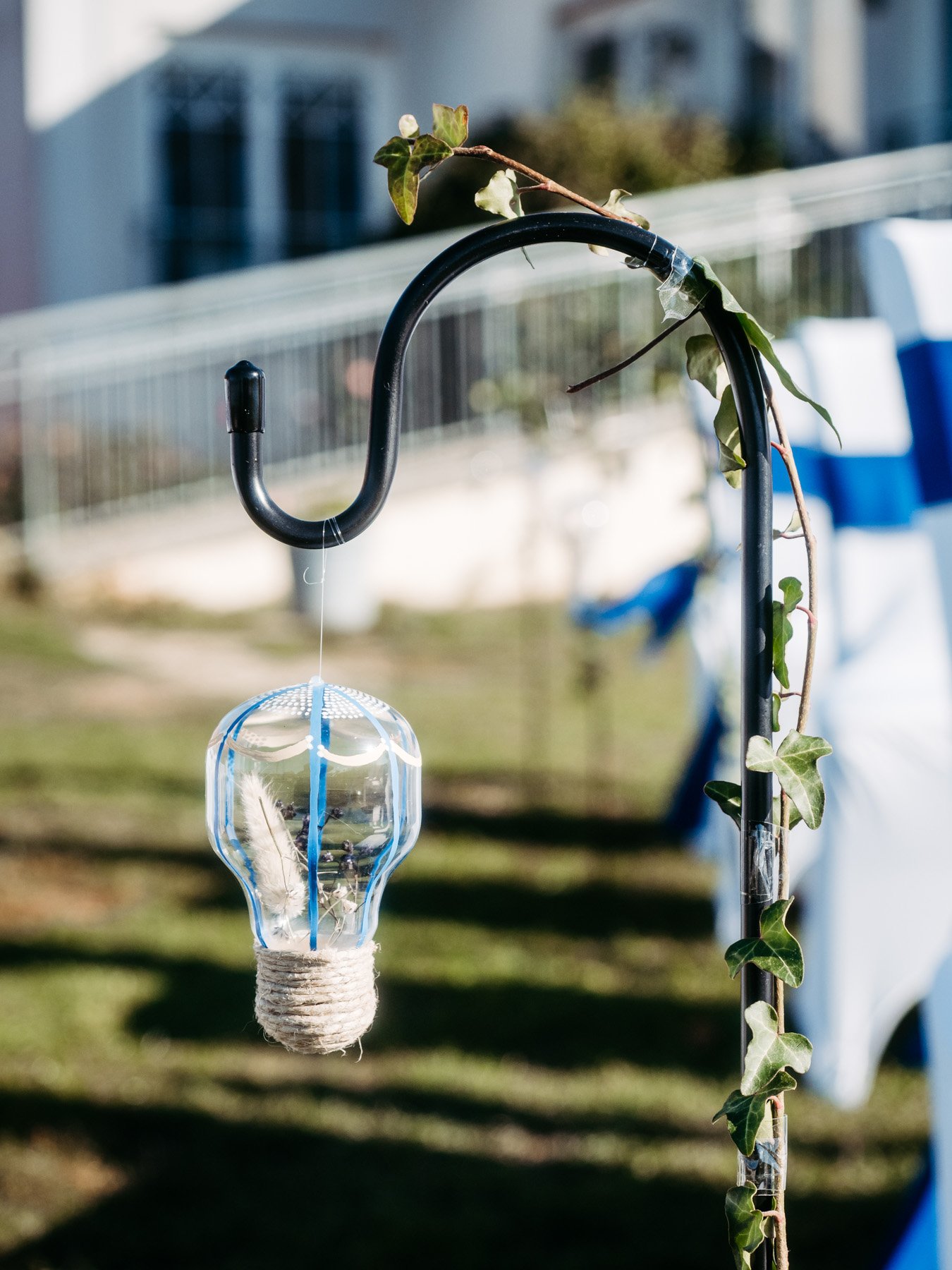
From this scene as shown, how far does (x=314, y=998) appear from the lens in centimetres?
91

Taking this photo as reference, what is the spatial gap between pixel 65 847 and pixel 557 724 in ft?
8.85

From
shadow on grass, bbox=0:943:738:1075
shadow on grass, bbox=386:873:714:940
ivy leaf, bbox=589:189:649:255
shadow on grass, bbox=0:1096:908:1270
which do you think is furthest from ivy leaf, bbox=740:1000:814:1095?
shadow on grass, bbox=386:873:714:940

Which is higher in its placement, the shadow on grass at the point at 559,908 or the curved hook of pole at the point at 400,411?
the curved hook of pole at the point at 400,411

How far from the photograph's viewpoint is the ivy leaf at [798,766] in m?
0.92

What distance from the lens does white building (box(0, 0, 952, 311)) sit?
11.5 m

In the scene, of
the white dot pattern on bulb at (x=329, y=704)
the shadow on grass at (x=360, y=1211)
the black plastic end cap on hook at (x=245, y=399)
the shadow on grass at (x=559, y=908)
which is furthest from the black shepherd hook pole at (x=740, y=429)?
the shadow on grass at (x=559, y=908)

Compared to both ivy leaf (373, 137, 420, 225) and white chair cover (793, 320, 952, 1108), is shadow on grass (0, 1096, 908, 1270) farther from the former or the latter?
ivy leaf (373, 137, 420, 225)

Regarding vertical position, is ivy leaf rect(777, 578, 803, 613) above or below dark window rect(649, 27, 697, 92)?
below

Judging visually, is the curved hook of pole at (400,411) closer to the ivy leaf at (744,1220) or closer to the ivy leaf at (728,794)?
the ivy leaf at (728,794)

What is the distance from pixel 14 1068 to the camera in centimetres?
320

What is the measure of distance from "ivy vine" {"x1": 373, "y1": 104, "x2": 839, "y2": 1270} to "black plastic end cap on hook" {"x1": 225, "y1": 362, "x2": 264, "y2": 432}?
0.51 feet

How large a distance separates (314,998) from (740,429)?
488 millimetres

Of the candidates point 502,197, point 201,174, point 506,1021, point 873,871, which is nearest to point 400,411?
point 502,197

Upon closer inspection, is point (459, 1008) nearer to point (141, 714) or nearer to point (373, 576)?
point (141, 714)
